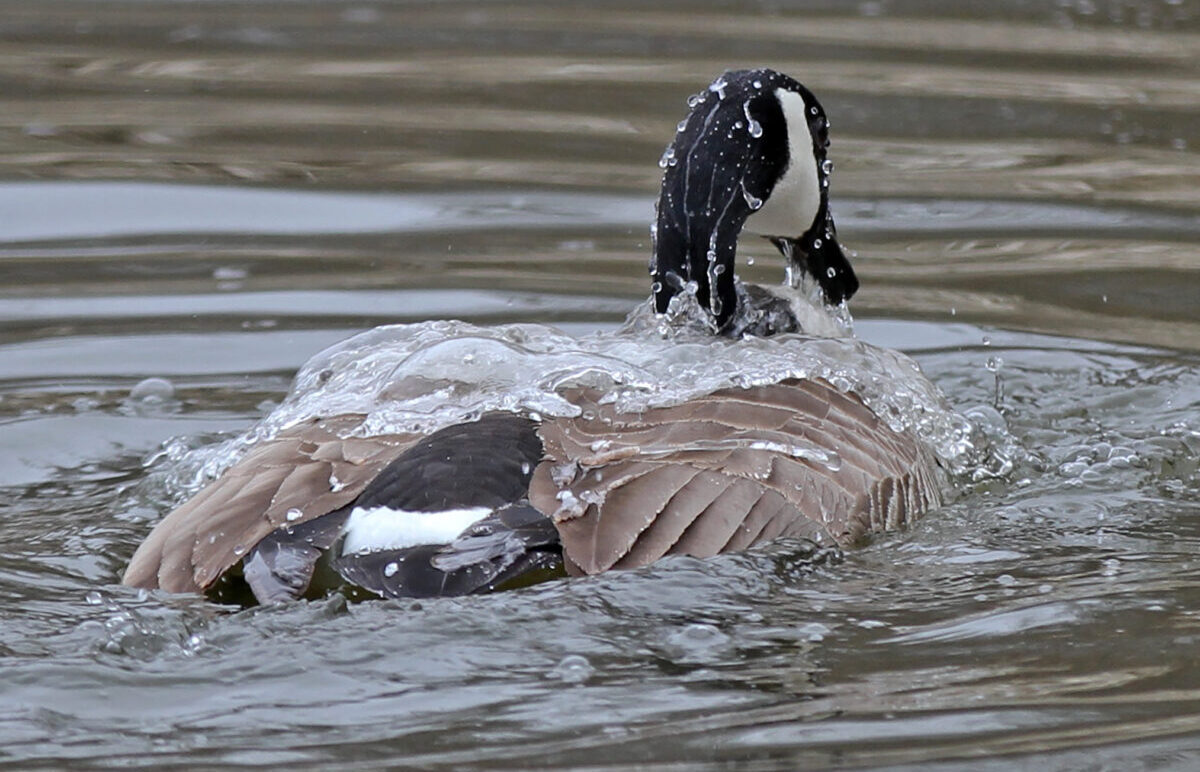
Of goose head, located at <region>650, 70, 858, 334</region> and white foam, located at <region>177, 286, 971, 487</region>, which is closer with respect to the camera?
white foam, located at <region>177, 286, 971, 487</region>

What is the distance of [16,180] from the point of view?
383 inches

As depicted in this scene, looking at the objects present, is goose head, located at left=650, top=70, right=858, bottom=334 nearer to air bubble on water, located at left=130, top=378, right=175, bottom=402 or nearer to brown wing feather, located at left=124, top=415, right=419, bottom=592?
brown wing feather, located at left=124, top=415, right=419, bottom=592

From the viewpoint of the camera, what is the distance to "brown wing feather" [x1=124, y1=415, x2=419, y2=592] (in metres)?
4.91

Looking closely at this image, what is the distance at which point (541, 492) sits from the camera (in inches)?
193

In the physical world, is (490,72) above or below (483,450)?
above

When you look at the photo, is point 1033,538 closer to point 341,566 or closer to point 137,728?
point 341,566

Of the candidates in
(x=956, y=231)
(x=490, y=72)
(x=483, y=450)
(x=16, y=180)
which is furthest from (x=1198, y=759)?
(x=490, y=72)

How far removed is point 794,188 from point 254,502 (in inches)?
101

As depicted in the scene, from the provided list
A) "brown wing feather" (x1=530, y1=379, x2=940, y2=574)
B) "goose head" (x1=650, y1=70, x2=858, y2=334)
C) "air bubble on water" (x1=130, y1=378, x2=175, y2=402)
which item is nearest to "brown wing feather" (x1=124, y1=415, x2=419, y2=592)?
"brown wing feather" (x1=530, y1=379, x2=940, y2=574)

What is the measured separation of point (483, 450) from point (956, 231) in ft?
15.1

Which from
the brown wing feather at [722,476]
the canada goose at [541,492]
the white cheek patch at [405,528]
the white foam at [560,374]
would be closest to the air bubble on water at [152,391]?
the white foam at [560,374]

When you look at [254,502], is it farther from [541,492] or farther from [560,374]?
[560,374]

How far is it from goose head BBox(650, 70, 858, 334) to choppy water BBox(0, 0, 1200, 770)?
87 centimetres

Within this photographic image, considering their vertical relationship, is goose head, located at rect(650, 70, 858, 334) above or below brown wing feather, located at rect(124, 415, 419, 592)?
above
